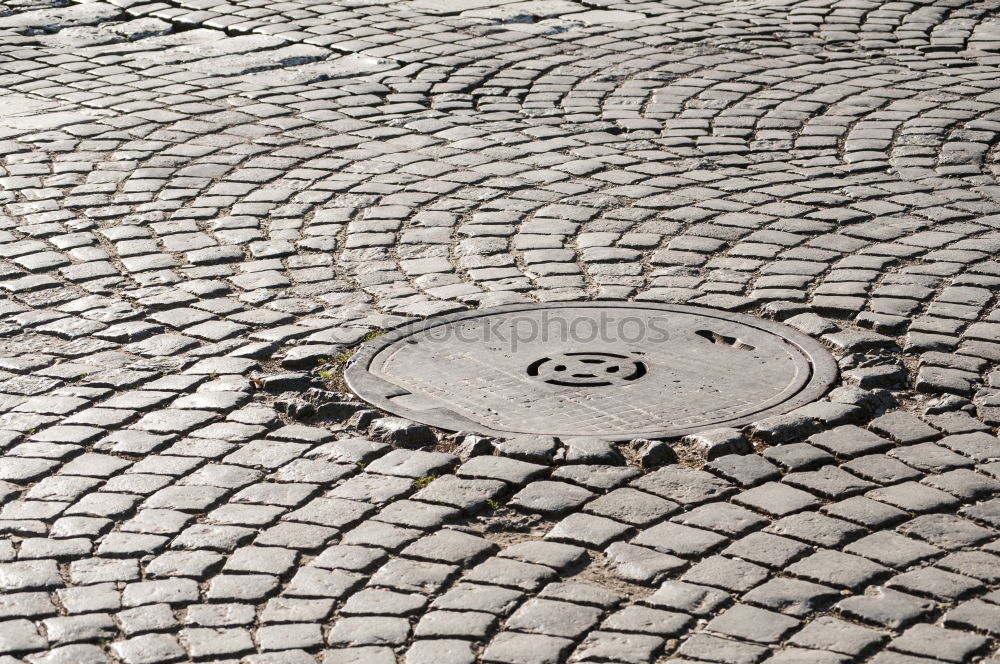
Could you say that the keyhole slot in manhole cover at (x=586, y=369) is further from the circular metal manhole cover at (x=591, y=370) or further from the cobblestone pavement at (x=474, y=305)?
the cobblestone pavement at (x=474, y=305)

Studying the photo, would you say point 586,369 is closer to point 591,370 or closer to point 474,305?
point 591,370

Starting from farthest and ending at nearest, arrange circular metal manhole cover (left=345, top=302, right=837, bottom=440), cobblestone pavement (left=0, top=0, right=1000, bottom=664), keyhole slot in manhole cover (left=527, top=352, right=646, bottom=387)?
keyhole slot in manhole cover (left=527, top=352, right=646, bottom=387) < circular metal manhole cover (left=345, top=302, right=837, bottom=440) < cobblestone pavement (left=0, top=0, right=1000, bottom=664)

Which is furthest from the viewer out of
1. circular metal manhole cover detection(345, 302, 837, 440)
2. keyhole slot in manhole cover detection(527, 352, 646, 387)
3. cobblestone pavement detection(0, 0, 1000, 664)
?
keyhole slot in manhole cover detection(527, 352, 646, 387)

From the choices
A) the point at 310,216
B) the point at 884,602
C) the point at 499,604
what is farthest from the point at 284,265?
the point at 884,602

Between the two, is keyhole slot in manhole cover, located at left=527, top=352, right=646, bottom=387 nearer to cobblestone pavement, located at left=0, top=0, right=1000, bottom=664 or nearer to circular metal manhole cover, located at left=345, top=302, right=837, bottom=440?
circular metal manhole cover, located at left=345, top=302, right=837, bottom=440

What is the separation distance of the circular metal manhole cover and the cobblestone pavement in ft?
0.49

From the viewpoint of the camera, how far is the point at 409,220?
670 cm

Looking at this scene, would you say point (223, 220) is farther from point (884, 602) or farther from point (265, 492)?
point (884, 602)

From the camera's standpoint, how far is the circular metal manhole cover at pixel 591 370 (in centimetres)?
466

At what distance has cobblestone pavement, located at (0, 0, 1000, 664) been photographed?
3582 mm

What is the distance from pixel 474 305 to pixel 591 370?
2.68 feet

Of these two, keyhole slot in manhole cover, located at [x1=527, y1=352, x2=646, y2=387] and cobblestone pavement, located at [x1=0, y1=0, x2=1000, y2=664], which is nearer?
cobblestone pavement, located at [x1=0, y1=0, x2=1000, y2=664]

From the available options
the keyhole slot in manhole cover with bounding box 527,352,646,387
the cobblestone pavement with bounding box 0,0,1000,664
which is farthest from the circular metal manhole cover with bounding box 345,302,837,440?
the cobblestone pavement with bounding box 0,0,1000,664

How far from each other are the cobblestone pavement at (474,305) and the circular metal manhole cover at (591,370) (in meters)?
0.15
